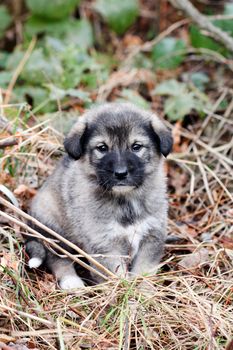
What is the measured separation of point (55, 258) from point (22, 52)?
344 centimetres

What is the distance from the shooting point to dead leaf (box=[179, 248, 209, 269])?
509 centimetres

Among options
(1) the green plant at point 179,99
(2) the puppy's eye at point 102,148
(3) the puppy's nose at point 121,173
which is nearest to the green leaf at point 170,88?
(1) the green plant at point 179,99

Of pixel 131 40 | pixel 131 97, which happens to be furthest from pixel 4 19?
pixel 131 97

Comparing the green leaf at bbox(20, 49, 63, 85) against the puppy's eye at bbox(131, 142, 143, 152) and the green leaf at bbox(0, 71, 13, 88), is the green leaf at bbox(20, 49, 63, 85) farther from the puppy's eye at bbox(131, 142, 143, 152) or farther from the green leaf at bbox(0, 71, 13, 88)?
the puppy's eye at bbox(131, 142, 143, 152)

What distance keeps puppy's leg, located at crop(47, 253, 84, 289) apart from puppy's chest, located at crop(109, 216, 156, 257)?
49 centimetres

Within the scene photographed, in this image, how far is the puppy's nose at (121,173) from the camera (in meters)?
4.51

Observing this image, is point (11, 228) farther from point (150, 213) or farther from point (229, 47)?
point (229, 47)

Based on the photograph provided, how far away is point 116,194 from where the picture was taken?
15.9ft

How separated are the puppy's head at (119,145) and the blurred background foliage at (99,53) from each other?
5.04 ft

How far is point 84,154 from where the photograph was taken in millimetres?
4910

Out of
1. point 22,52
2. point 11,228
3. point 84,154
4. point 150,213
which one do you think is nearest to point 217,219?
point 150,213

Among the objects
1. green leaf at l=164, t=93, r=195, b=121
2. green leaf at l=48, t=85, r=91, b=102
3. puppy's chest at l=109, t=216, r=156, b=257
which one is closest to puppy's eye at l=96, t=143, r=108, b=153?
puppy's chest at l=109, t=216, r=156, b=257

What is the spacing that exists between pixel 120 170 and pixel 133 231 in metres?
0.54

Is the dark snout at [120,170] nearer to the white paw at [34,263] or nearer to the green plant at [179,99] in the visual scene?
the white paw at [34,263]
